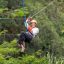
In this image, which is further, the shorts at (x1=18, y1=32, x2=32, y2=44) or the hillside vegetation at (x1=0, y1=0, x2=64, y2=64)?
the hillside vegetation at (x1=0, y1=0, x2=64, y2=64)

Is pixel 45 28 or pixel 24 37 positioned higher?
pixel 24 37

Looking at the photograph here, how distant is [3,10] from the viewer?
15.5 feet

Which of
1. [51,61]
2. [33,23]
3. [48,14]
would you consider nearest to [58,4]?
[48,14]

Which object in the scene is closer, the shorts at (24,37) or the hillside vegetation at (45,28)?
the shorts at (24,37)

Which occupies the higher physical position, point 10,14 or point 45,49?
point 10,14

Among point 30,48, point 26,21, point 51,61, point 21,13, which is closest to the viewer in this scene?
point 21,13

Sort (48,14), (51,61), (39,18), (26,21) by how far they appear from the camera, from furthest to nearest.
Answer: (48,14) → (39,18) → (51,61) → (26,21)

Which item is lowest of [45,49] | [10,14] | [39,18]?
[45,49]

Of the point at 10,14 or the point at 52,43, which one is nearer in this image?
the point at 10,14

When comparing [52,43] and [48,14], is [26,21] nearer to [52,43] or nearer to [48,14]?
[52,43]

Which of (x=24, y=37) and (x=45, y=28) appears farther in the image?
(x=45, y=28)

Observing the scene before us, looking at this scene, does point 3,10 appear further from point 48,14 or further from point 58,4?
point 58,4

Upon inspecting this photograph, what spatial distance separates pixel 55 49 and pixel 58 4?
2496 mm

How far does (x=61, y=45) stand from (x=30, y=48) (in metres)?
0.99
